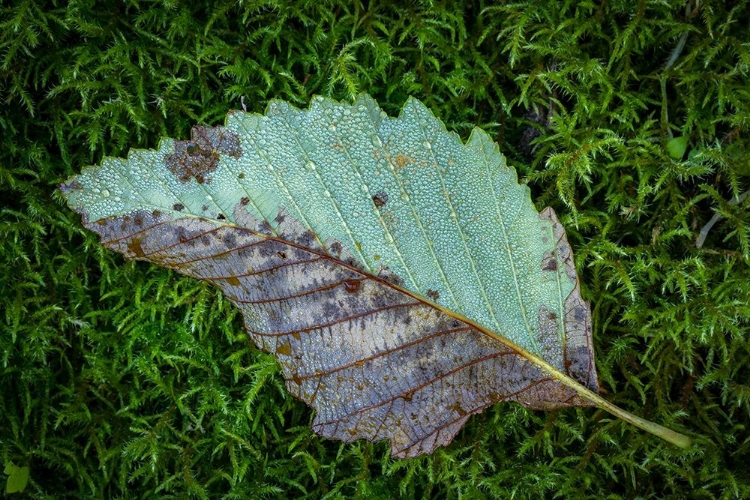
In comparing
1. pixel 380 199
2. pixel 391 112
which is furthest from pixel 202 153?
pixel 391 112

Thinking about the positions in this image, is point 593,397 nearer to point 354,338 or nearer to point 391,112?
point 354,338

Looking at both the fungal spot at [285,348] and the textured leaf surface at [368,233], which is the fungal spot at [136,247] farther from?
the fungal spot at [285,348]

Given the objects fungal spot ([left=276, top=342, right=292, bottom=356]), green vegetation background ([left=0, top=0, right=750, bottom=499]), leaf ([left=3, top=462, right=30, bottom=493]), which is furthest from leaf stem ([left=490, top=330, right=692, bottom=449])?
leaf ([left=3, top=462, right=30, bottom=493])

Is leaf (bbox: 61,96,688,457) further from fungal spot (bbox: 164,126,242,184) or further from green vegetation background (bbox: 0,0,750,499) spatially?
green vegetation background (bbox: 0,0,750,499)

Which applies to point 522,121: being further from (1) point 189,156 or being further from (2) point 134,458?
(2) point 134,458

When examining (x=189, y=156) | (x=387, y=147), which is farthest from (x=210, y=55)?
(x=387, y=147)

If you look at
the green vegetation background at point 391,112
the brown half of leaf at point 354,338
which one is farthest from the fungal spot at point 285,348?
the green vegetation background at point 391,112
